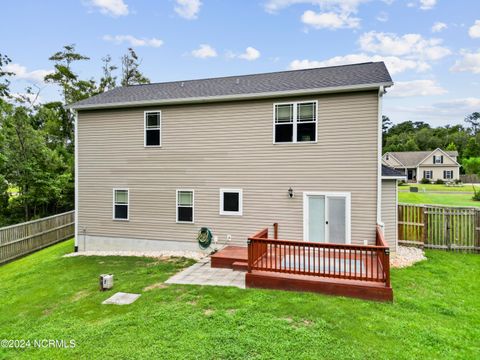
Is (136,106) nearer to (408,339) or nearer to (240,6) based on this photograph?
(240,6)

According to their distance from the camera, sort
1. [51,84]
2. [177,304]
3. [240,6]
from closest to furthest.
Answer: [177,304]
[240,6]
[51,84]

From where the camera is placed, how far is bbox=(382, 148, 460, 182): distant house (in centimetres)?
4422

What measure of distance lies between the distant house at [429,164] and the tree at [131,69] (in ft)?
124

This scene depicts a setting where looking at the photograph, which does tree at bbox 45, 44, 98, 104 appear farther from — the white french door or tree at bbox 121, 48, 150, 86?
the white french door

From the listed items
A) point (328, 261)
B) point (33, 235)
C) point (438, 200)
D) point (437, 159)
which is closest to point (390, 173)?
point (328, 261)

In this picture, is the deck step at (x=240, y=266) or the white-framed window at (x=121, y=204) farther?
the white-framed window at (x=121, y=204)

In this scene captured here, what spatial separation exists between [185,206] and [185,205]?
0.12 ft

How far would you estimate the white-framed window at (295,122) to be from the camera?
29.0 feet

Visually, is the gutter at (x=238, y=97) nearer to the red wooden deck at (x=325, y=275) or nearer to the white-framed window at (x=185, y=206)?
→ the white-framed window at (x=185, y=206)

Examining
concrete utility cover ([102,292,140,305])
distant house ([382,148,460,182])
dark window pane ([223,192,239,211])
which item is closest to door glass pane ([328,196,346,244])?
dark window pane ([223,192,239,211])

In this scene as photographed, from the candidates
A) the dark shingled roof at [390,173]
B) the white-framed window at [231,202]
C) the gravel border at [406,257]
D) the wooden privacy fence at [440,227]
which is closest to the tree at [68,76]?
the white-framed window at [231,202]

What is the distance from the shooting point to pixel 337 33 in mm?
17141

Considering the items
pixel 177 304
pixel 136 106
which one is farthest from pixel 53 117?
pixel 177 304

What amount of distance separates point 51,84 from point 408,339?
29.0 m
